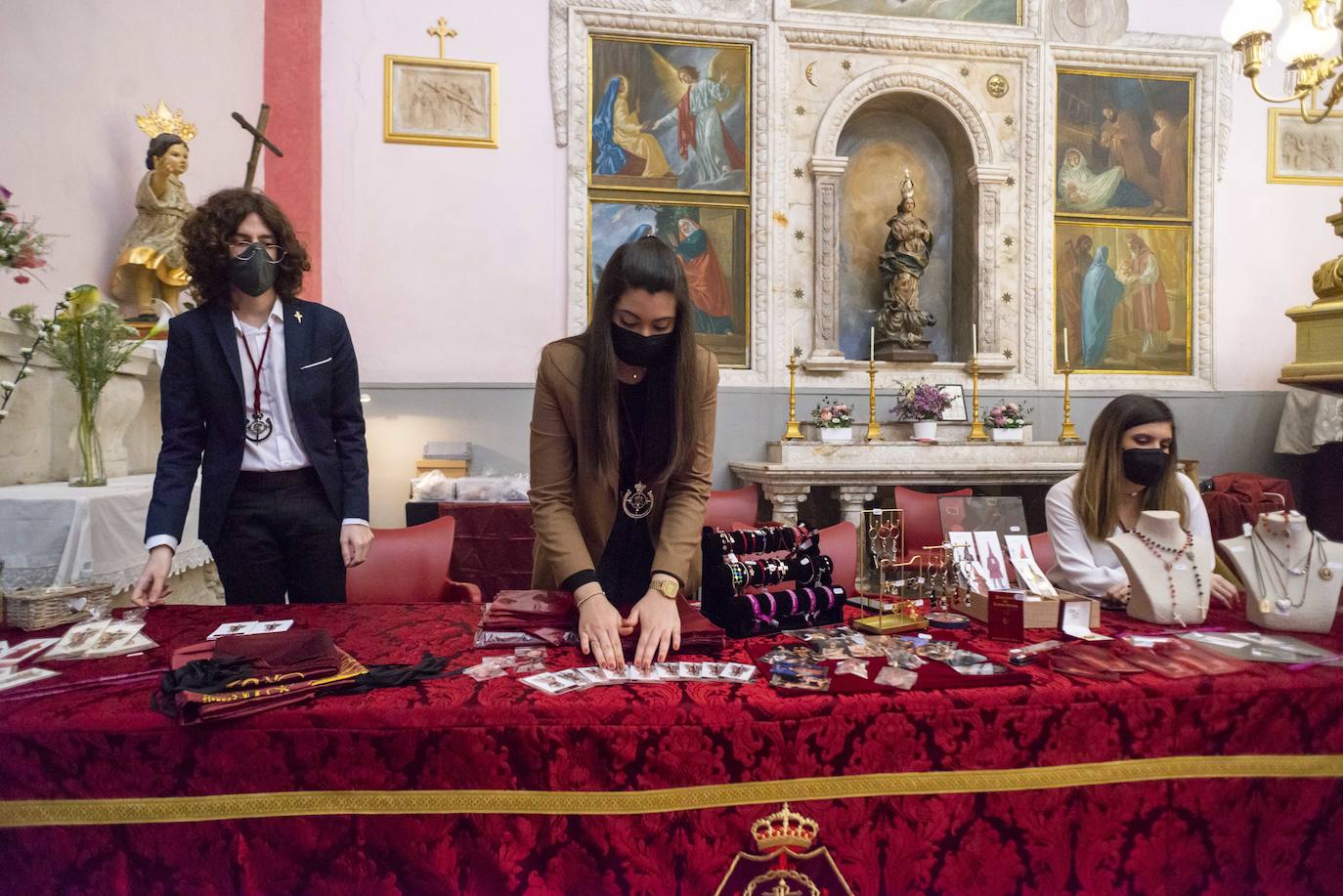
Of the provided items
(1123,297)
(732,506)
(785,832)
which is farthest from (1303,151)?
(785,832)

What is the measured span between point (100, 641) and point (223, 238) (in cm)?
118

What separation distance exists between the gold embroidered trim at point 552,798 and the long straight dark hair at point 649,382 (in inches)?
31.8

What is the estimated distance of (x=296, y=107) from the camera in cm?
604

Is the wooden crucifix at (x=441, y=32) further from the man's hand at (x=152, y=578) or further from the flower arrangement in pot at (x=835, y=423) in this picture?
the man's hand at (x=152, y=578)

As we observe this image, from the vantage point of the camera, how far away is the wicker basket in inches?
72.5

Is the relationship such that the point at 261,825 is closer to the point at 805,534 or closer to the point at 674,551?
the point at 674,551

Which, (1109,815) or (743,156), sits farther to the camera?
→ (743,156)

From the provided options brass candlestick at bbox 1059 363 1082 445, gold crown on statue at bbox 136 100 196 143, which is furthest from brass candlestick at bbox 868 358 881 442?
gold crown on statue at bbox 136 100 196 143

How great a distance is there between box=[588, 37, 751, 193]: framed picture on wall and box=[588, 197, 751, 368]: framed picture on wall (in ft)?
0.65

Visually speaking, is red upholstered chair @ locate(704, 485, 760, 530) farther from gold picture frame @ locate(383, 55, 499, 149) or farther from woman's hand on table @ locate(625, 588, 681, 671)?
gold picture frame @ locate(383, 55, 499, 149)

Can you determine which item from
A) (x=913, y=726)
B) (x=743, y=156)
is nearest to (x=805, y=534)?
(x=913, y=726)

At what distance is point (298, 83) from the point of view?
604 cm

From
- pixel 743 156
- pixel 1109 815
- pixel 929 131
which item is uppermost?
pixel 929 131

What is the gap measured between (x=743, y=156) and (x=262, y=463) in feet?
17.9
